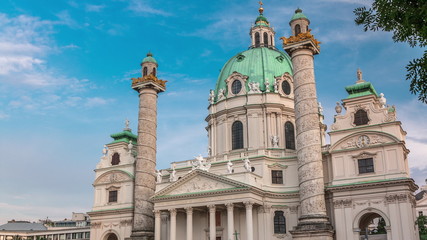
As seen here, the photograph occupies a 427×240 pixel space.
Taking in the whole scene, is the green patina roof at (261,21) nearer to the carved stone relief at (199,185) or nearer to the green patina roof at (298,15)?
the green patina roof at (298,15)

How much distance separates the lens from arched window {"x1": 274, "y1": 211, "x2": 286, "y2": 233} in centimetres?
4600

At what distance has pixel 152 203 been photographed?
2009 inches

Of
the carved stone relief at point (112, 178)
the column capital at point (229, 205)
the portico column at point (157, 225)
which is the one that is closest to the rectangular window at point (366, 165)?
the column capital at point (229, 205)

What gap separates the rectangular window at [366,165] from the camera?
140 ft

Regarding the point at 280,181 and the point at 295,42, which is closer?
the point at 295,42

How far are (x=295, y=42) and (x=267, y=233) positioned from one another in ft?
57.9

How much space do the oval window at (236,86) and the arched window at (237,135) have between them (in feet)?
12.6

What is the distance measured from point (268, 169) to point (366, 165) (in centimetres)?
945

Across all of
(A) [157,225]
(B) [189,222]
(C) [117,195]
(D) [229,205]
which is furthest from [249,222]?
(C) [117,195]

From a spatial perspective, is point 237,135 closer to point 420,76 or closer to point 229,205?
point 229,205

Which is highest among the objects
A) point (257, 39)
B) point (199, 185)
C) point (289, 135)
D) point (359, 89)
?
point (257, 39)

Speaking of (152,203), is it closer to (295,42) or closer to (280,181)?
(280,181)

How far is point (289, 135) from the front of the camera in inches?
2138

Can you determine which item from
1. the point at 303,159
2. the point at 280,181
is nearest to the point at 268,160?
the point at 280,181
